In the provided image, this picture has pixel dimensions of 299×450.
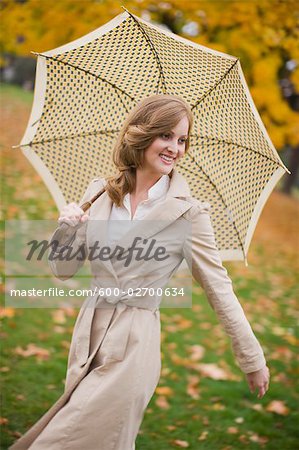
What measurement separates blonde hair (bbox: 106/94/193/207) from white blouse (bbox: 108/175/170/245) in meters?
0.04

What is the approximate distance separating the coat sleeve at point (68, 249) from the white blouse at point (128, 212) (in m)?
0.14

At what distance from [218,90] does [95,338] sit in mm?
1393

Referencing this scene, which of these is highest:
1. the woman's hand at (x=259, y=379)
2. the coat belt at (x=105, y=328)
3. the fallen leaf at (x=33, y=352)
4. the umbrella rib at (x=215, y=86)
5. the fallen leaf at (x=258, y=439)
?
the umbrella rib at (x=215, y=86)

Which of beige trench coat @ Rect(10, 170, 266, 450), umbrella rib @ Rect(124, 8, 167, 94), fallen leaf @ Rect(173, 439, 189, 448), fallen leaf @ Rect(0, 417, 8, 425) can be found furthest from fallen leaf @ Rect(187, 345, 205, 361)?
umbrella rib @ Rect(124, 8, 167, 94)

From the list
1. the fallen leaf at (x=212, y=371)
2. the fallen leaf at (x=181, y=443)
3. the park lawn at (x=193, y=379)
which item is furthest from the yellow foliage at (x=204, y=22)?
the fallen leaf at (x=181, y=443)

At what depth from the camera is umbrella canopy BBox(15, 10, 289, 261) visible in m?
2.78

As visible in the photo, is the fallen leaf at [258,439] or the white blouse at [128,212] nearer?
the white blouse at [128,212]

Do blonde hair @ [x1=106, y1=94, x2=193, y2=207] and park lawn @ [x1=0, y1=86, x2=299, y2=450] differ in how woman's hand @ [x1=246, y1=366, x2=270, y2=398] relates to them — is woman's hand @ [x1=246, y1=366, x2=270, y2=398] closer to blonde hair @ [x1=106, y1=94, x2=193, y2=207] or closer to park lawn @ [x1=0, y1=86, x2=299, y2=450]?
blonde hair @ [x1=106, y1=94, x2=193, y2=207]

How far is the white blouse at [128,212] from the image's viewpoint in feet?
8.44

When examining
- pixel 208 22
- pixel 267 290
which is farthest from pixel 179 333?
pixel 208 22

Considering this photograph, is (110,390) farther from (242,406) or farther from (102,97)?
(242,406)

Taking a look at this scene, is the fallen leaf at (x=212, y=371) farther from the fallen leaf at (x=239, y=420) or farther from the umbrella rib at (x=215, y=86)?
the umbrella rib at (x=215, y=86)

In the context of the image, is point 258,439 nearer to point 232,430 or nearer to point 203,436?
point 232,430

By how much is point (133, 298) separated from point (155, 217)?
0.38 meters
